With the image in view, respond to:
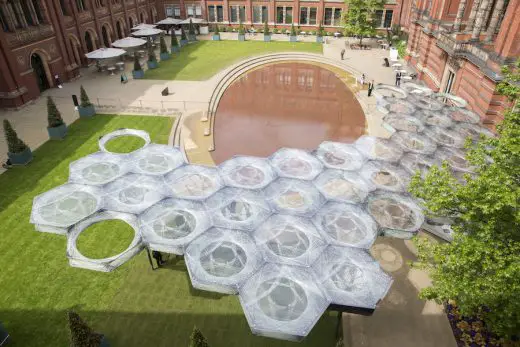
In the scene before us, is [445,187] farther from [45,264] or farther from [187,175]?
[45,264]

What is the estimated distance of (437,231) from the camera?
18031mm

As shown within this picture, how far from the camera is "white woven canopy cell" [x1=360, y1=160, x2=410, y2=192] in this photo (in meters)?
16.9

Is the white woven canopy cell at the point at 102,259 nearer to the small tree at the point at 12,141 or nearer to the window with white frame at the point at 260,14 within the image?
the small tree at the point at 12,141

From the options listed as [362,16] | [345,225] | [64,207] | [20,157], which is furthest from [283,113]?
[362,16]

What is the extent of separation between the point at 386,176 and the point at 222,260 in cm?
978

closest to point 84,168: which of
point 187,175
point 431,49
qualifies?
point 187,175

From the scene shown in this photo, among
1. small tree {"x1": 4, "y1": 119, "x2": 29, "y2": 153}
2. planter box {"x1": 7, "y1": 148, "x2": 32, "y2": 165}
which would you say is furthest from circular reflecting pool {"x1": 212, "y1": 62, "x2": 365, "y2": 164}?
small tree {"x1": 4, "y1": 119, "x2": 29, "y2": 153}

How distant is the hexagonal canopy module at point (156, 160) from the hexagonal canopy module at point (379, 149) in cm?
1038

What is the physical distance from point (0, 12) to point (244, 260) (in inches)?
1387

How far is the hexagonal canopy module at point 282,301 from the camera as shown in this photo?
11094 mm

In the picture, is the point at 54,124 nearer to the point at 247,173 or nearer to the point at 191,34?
the point at 247,173

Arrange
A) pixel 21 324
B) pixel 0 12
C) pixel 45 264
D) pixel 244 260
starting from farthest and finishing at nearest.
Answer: pixel 0 12 → pixel 45 264 → pixel 21 324 → pixel 244 260

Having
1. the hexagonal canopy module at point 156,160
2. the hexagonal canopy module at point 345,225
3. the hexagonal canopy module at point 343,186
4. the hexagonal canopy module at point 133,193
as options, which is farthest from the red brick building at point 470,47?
the hexagonal canopy module at point 133,193

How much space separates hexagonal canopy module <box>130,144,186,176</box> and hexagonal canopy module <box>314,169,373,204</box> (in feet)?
25.5
